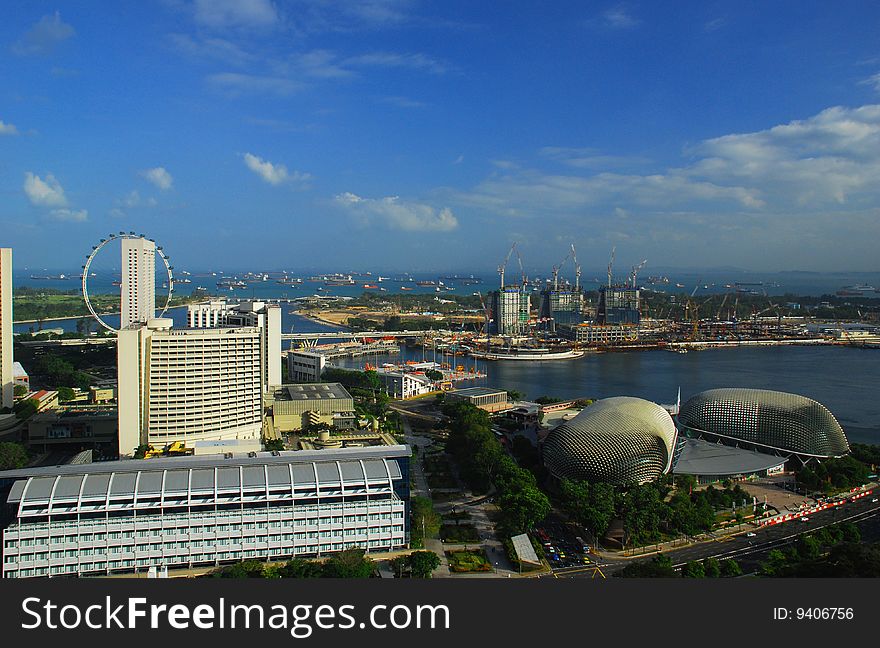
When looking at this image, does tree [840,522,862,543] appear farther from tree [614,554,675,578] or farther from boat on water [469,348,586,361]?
boat on water [469,348,586,361]

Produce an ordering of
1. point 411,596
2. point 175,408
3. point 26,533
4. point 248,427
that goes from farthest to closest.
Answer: point 248,427 → point 175,408 → point 26,533 → point 411,596

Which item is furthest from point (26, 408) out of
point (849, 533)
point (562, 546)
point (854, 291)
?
point (854, 291)

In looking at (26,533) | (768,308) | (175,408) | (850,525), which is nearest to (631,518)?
(850,525)

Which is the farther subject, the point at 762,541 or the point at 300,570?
the point at 762,541

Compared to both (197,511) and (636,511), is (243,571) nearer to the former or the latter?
(197,511)

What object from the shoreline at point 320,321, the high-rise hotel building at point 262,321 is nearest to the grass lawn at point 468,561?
the high-rise hotel building at point 262,321

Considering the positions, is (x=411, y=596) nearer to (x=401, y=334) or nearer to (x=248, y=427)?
(x=248, y=427)

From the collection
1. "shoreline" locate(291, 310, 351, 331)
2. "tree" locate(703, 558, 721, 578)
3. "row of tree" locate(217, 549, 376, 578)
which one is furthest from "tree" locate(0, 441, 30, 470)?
"shoreline" locate(291, 310, 351, 331)

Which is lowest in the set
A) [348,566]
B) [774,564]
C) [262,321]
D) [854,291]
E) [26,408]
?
[774,564]
